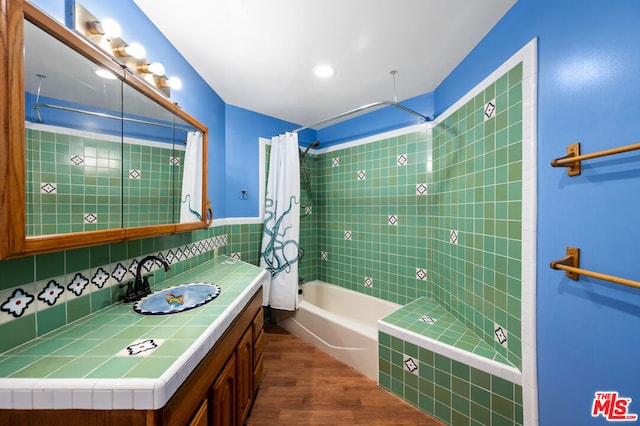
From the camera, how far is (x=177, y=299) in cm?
114

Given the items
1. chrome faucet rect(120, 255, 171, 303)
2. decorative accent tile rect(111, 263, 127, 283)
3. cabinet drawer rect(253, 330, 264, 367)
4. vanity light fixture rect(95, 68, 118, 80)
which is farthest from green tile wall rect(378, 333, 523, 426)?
vanity light fixture rect(95, 68, 118, 80)

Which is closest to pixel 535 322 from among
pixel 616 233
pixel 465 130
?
pixel 616 233

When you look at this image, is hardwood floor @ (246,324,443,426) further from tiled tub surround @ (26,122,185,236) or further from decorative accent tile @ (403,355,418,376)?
tiled tub surround @ (26,122,185,236)

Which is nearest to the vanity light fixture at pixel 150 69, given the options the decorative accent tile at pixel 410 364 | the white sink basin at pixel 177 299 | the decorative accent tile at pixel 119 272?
the decorative accent tile at pixel 119 272

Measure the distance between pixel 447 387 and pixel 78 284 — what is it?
1.93 meters

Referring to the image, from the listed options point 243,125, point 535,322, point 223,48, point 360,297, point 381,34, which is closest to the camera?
point 535,322

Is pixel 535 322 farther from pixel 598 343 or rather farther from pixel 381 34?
pixel 381 34

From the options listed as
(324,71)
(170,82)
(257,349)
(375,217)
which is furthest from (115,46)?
(375,217)

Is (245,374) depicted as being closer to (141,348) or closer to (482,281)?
(141,348)

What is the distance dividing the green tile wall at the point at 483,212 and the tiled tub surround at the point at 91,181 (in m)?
1.91

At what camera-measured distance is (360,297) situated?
2.54 meters

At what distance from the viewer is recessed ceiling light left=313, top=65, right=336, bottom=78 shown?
1.69 m

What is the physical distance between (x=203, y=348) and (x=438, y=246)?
72.6 inches

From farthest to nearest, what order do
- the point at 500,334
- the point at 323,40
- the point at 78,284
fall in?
the point at 323,40
the point at 500,334
the point at 78,284
